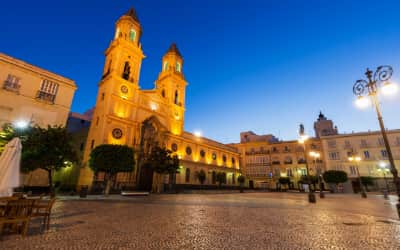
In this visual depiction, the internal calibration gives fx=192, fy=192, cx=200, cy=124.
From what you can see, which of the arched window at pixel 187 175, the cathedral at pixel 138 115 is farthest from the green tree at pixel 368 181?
the arched window at pixel 187 175

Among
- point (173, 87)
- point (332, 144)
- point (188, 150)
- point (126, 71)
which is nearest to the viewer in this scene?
point (126, 71)

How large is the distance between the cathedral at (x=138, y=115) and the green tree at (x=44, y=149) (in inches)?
321

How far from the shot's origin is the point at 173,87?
132ft

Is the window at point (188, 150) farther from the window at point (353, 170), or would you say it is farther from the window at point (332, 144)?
the window at point (353, 170)

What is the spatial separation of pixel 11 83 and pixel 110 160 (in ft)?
43.1

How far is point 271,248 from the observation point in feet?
13.6

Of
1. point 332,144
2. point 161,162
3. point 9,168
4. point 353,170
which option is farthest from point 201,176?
point 9,168

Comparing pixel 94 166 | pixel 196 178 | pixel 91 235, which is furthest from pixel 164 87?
pixel 91 235

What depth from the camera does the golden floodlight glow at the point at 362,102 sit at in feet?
27.9

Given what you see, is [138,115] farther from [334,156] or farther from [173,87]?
[334,156]

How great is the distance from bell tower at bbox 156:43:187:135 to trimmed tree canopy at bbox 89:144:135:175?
16360 millimetres

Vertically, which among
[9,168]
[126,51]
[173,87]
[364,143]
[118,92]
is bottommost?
[9,168]

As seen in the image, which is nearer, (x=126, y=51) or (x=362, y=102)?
(x=362, y=102)

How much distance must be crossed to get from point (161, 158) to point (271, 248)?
2232 cm
